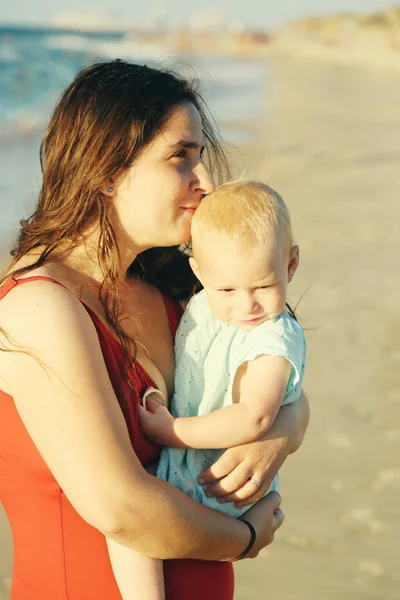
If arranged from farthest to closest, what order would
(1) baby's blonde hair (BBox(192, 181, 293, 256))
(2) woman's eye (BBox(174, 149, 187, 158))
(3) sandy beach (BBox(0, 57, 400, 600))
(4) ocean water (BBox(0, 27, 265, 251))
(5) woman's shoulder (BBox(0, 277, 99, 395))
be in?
(4) ocean water (BBox(0, 27, 265, 251)) < (3) sandy beach (BBox(0, 57, 400, 600)) < (2) woman's eye (BBox(174, 149, 187, 158)) < (1) baby's blonde hair (BBox(192, 181, 293, 256)) < (5) woman's shoulder (BBox(0, 277, 99, 395))

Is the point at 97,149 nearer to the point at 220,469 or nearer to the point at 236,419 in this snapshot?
the point at 236,419

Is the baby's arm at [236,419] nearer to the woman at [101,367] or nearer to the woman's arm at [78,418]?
the woman at [101,367]

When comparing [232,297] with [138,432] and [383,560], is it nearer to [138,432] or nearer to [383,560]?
[138,432]

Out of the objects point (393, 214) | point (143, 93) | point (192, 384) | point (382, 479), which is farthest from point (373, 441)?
point (393, 214)

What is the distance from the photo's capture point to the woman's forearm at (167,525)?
1.88 m

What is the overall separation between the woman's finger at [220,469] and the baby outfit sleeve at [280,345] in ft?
0.71

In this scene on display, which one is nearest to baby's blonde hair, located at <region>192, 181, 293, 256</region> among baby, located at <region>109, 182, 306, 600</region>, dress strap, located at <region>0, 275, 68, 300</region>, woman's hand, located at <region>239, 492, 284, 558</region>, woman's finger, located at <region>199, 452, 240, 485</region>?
baby, located at <region>109, 182, 306, 600</region>

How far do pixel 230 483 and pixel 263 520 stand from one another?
0.57ft

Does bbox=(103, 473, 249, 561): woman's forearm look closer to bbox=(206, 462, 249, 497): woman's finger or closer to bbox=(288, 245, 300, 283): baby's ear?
bbox=(206, 462, 249, 497): woman's finger

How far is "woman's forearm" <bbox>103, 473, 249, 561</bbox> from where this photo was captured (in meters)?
1.88

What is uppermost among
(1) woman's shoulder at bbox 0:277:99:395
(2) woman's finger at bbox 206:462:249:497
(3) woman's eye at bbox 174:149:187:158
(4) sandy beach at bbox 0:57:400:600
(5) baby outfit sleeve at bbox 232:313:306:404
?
(3) woman's eye at bbox 174:149:187:158

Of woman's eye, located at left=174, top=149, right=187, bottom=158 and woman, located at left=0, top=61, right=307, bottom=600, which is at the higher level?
woman's eye, located at left=174, top=149, right=187, bottom=158

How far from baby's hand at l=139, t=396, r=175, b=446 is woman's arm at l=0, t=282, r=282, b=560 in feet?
0.59

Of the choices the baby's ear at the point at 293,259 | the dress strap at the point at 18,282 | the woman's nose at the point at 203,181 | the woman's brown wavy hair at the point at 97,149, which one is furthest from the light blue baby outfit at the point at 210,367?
the dress strap at the point at 18,282
